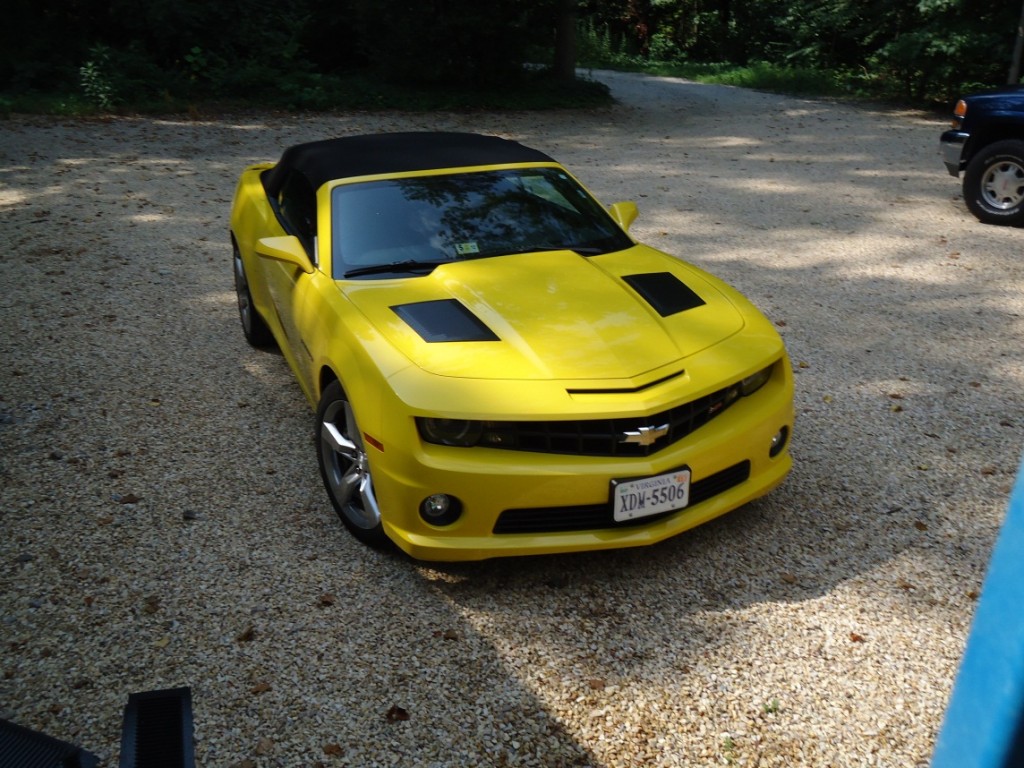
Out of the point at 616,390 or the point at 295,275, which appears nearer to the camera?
the point at 616,390

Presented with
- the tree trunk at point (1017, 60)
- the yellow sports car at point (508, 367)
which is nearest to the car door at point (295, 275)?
the yellow sports car at point (508, 367)

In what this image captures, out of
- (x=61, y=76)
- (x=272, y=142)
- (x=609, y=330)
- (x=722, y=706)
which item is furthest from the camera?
(x=61, y=76)

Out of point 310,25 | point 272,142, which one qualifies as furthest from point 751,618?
point 310,25

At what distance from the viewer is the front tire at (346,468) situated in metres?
3.73

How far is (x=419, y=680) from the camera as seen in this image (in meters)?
3.16

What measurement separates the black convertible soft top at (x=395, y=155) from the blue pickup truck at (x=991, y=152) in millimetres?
5964

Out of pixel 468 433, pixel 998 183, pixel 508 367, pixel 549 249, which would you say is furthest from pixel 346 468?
pixel 998 183

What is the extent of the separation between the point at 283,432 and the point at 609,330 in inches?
82.2

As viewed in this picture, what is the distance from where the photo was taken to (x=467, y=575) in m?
3.72

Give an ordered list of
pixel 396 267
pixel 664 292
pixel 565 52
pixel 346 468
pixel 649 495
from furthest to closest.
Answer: pixel 565 52 → pixel 396 267 → pixel 664 292 → pixel 346 468 → pixel 649 495

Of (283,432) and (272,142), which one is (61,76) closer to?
(272,142)

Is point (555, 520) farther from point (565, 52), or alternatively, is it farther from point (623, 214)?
point (565, 52)

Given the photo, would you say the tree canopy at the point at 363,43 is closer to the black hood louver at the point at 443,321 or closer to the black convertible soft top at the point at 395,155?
the black convertible soft top at the point at 395,155

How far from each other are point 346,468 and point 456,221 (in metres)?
1.32
